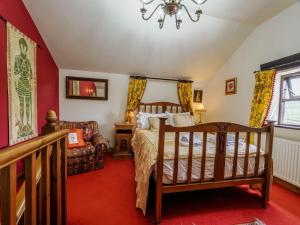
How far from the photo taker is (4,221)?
0.58 metres

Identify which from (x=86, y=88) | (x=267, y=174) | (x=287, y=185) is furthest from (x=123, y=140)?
(x=287, y=185)

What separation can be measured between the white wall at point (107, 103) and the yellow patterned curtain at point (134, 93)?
0.47ft

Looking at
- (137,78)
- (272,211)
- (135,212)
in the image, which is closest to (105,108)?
(137,78)

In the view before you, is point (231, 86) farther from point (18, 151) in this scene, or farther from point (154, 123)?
point (18, 151)

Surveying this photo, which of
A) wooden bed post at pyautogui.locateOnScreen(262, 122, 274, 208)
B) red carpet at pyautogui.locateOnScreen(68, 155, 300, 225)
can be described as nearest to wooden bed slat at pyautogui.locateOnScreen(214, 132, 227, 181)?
red carpet at pyautogui.locateOnScreen(68, 155, 300, 225)

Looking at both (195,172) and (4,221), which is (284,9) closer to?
(195,172)

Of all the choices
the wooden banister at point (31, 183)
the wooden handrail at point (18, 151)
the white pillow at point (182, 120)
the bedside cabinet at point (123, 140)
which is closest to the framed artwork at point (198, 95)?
the white pillow at point (182, 120)

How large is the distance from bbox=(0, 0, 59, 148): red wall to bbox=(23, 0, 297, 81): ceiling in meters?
0.16

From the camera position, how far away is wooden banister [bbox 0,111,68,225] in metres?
0.57

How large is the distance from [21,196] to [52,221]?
1.42 feet

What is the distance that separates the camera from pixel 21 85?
7.57ft

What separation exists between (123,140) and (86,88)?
1465 mm

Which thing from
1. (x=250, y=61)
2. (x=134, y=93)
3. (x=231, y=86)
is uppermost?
(x=250, y=61)

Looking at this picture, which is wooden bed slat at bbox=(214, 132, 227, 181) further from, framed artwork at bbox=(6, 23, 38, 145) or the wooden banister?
framed artwork at bbox=(6, 23, 38, 145)
